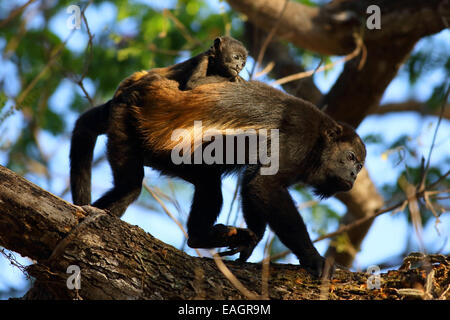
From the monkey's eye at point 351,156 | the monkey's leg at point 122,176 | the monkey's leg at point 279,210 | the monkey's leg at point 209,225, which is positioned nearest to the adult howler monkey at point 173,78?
the monkey's leg at point 122,176

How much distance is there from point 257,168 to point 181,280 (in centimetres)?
175

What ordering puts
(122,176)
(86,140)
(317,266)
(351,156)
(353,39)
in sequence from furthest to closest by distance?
(353,39) < (351,156) < (86,140) < (122,176) < (317,266)

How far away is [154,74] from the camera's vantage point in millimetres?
5980

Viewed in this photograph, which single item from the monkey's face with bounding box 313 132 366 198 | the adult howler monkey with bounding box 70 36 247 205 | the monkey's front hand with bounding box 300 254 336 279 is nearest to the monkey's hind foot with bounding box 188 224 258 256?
the monkey's front hand with bounding box 300 254 336 279

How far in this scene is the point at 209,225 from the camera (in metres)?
6.11

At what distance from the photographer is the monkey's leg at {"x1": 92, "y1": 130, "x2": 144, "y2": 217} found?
218 inches

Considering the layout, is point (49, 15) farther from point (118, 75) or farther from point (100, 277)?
point (100, 277)

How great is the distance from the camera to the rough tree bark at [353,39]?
8531 mm

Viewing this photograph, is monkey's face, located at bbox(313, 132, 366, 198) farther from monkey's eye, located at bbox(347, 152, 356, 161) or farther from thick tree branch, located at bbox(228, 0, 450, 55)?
thick tree branch, located at bbox(228, 0, 450, 55)

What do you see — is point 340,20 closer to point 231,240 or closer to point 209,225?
point 209,225

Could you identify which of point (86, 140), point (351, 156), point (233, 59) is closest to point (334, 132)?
point (351, 156)

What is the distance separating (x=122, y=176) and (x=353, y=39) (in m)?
5.63

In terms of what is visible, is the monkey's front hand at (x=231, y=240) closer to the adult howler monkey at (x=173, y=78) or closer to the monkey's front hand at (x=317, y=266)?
the monkey's front hand at (x=317, y=266)
